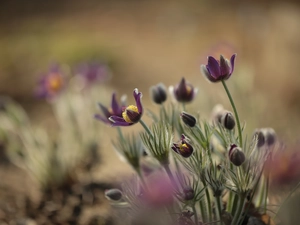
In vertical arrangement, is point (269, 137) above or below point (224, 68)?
below

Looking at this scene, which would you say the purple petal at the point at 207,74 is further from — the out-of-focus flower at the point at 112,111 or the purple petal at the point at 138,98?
the out-of-focus flower at the point at 112,111

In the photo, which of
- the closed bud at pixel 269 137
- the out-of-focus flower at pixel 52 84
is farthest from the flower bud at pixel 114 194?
the out-of-focus flower at pixel 52 84

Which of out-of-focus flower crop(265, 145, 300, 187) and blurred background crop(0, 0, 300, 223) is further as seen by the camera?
blurred background crop(0, 0, 300, 223)

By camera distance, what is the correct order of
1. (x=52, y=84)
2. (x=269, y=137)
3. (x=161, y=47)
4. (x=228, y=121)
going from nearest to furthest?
(x=228, y=121)
(x=269, y=137)
(x=52, y=84)
(x=161, y=47)

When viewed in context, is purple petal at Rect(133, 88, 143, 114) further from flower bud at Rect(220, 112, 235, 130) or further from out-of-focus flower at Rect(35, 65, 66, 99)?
out-of-focus flower at Rect(35, 65, 66, 99)

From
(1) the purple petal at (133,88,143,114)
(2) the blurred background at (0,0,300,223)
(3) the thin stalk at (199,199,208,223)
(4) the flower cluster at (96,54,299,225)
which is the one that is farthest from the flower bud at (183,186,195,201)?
(2) the blurred background at (0,0,300,223)

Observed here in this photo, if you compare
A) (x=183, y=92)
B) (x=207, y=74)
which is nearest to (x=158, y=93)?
(x=183, y=92)

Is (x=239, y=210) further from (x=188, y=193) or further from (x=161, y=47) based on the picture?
(x=161, y=47)

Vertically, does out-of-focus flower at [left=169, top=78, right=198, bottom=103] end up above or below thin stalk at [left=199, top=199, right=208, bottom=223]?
above
